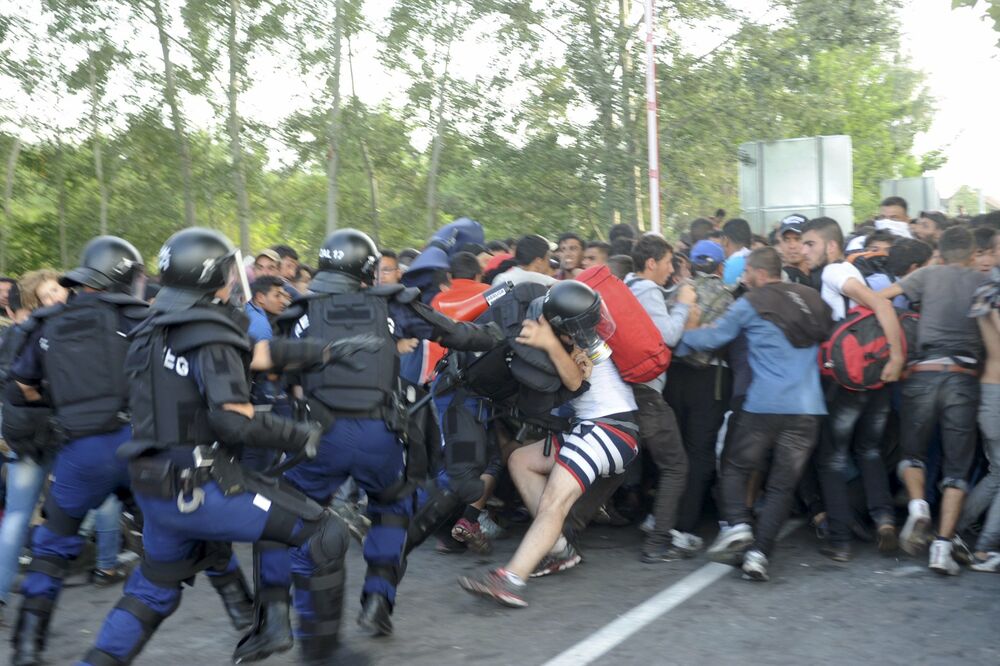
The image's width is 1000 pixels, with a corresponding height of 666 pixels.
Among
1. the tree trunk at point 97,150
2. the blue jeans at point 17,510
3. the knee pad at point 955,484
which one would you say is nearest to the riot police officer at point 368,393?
the blue jeans at point 17,510

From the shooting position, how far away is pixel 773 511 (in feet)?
20.8

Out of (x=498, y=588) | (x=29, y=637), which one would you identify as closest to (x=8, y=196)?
(x=29, y=637)

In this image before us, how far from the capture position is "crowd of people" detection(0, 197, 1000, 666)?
4.34m

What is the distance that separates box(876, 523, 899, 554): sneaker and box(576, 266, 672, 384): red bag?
1.63 meters

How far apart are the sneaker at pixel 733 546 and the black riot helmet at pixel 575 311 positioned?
55.6 inches

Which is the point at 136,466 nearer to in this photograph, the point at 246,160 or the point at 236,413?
the point at 236,413

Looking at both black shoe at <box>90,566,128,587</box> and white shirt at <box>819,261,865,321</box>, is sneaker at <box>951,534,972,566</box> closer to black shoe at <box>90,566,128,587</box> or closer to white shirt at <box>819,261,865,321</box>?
white shirt at <box>819,261,865,321</box>

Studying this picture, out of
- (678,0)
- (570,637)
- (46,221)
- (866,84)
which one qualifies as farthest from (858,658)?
(866,84)

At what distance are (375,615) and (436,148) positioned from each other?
58.0ft

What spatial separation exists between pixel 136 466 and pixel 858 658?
318cm

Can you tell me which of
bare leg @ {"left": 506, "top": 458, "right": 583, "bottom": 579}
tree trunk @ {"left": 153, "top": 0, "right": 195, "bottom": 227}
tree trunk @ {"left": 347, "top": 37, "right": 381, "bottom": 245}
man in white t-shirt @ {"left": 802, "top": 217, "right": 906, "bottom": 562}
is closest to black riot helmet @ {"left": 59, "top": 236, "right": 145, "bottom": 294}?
bare leg @ {"left": 506, "top": 458, "right": 583, "bottom": 579}

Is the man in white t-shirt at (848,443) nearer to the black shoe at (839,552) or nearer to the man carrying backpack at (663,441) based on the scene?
the black shoe at (839,552)

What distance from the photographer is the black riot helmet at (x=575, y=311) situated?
19.1ft

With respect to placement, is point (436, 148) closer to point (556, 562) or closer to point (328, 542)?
point (556, 562)
